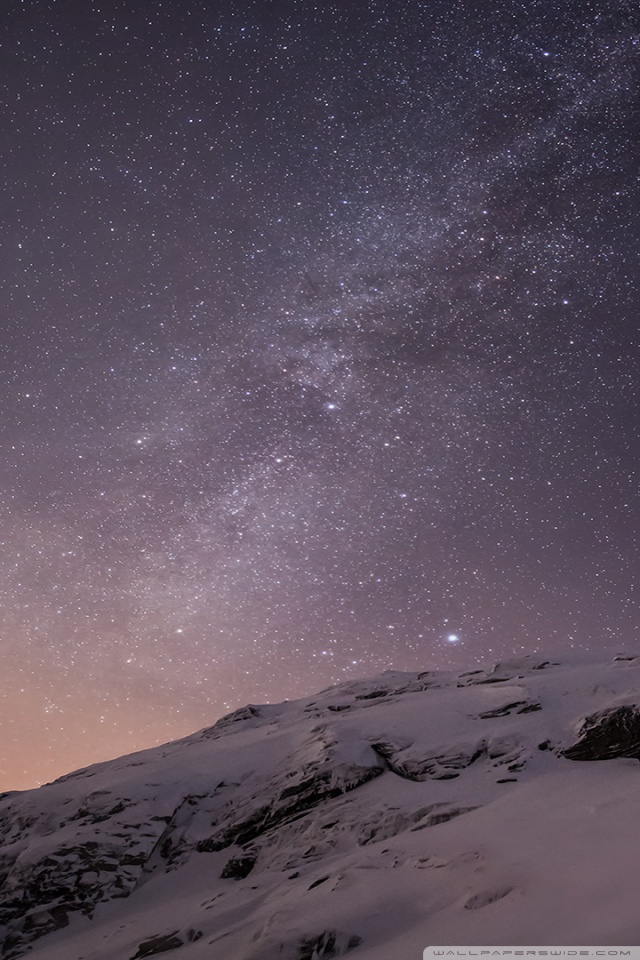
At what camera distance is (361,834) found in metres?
15.9

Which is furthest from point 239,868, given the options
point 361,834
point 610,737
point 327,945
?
point 610,737

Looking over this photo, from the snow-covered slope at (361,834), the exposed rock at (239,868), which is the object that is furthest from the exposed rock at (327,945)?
the exposed rock at (239,868)

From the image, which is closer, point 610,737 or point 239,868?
point 610,737

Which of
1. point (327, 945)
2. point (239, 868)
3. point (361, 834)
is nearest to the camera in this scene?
point (327, 945)

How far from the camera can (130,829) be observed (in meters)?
20.8


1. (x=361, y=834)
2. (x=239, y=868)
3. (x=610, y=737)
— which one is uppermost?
(x=610, y=737)

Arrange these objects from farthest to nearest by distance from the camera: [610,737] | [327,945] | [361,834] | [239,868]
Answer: [239,868] → [610,737] → [361,834] → [327,945]

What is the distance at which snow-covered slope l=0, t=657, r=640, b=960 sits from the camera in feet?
34.6

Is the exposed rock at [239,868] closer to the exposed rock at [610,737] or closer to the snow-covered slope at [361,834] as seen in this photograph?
the snow-covered slope at [361,834]

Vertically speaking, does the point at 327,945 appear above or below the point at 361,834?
below

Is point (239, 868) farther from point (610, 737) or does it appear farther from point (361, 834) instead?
point (610, 737)

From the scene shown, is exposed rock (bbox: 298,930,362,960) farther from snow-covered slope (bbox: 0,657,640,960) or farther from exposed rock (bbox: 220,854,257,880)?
exposed rock (bbox: 220,854,257,880)

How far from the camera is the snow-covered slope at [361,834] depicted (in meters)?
10.6

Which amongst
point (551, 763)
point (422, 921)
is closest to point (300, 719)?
point (551, 763)
